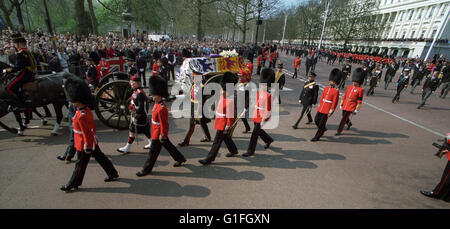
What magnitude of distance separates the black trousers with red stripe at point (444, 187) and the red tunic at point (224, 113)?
372cm

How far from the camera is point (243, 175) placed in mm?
4207

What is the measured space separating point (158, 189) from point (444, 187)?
4.82 m

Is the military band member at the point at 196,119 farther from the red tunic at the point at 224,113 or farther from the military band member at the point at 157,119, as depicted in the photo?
the military band member at the point at 157,119

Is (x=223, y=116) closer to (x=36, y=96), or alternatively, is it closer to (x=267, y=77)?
(x=267, y=77)

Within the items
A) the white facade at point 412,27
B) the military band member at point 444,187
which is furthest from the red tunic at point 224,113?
the white facade at point 412,27

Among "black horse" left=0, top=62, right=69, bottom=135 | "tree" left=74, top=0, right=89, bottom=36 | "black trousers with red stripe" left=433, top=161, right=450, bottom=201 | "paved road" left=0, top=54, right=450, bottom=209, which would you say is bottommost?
"paved road" left=0, top=54, right=450, bottom=209

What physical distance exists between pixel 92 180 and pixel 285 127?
526 centimetres

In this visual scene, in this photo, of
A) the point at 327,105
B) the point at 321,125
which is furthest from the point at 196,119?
the point at 327,105

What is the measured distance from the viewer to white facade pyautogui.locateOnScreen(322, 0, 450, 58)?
40.6 meters

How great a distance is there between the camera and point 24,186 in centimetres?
357

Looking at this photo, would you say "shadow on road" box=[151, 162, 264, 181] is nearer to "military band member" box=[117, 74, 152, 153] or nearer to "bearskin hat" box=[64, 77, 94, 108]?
"military band member" box=[117, 74, 152, 153]

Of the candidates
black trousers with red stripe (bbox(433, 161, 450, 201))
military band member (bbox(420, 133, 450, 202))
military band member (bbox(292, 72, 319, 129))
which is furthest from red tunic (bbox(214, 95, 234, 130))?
black trousers with red stripe (bbox(433, 161, 450, 201))

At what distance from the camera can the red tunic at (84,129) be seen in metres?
3.32

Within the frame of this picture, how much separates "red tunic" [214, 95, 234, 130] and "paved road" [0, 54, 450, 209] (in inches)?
34.9
